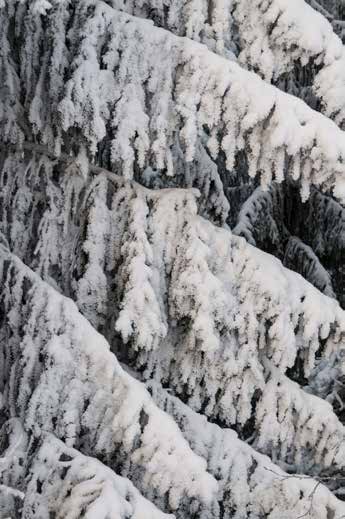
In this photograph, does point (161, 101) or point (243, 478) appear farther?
point (243, 478)

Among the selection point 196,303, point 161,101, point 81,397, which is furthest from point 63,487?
point 161,101

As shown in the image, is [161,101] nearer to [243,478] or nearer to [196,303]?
[196,303]

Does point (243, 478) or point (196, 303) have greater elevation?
point (196, 303)

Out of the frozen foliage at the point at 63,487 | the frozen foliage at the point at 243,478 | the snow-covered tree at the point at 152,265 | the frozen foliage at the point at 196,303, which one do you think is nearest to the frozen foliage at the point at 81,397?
the snow-covered tree at the point at 152,265

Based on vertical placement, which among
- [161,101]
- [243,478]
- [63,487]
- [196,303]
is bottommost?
[243,478]

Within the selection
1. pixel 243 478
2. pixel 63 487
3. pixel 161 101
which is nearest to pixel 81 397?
pixel 63 487

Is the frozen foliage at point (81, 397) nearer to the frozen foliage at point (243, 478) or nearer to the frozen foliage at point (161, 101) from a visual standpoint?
the frozen foliage at point (243, 478)

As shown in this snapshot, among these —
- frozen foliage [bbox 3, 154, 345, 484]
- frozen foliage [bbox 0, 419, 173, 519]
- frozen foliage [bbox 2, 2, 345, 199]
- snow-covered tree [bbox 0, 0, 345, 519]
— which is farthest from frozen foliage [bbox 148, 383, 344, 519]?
frozen foliage [bbox 2, 2, 345, 199]

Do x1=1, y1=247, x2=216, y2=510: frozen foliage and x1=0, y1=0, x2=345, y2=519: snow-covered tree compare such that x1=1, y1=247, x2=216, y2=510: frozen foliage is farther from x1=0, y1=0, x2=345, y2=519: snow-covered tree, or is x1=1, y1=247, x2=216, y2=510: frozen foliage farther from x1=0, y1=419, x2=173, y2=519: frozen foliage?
x1=0, y1=419, x2=173, y2=519: frozen foliage

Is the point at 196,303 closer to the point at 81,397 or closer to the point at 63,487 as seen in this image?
the point at 81,397

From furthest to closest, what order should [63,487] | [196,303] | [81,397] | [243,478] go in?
[243,478] → [196,303] → [81,397] → [63,487]

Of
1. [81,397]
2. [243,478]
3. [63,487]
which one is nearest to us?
[63,487]
